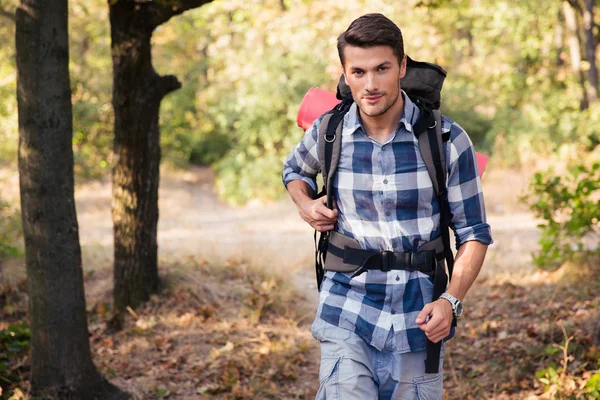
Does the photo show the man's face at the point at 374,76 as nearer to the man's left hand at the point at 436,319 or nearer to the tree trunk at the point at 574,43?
the man's left hand at the point at 436,319

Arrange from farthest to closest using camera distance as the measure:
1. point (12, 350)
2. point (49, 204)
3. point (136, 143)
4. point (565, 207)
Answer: point (565, 207), point (136, 143), point (12, 350), point (49, 204)

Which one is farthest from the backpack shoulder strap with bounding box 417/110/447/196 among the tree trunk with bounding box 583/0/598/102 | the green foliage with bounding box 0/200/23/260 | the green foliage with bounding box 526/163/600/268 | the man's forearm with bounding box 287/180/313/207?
the tree trunk with bounding box 583/0/598/102

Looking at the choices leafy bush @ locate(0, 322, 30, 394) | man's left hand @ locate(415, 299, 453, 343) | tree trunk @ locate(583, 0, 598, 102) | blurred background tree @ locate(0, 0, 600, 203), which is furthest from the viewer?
blurred background tree @ locate(0, 0, 600, 203)

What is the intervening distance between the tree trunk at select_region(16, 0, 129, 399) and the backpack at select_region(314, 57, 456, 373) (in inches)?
77.1

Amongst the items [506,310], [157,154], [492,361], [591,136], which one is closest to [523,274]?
[506,310]

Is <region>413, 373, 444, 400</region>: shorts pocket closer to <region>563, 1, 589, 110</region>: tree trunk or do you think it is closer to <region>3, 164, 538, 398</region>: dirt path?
<region>3, 164, 538, 398</region>: dirt path

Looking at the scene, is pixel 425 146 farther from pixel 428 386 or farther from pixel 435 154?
pixel 428 386

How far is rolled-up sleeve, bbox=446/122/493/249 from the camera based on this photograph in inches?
105

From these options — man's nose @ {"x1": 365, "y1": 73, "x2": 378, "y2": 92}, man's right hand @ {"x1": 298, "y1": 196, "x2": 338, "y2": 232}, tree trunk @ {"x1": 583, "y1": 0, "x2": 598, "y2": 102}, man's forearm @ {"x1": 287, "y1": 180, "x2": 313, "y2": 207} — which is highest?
tree trunk @ {"x1": 583, "y1": 0, "x2": 598, "y2": 102}

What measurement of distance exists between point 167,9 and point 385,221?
3.41 meters

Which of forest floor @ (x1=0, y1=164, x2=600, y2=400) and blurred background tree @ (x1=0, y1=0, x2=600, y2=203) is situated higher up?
blurred background tree @ (x1=0, y1=0, x2=600, y2=203)

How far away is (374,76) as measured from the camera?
2.66 m

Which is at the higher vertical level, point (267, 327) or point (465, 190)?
point (465, 190)

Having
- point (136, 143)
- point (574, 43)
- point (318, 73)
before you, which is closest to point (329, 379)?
point (136, 143)
